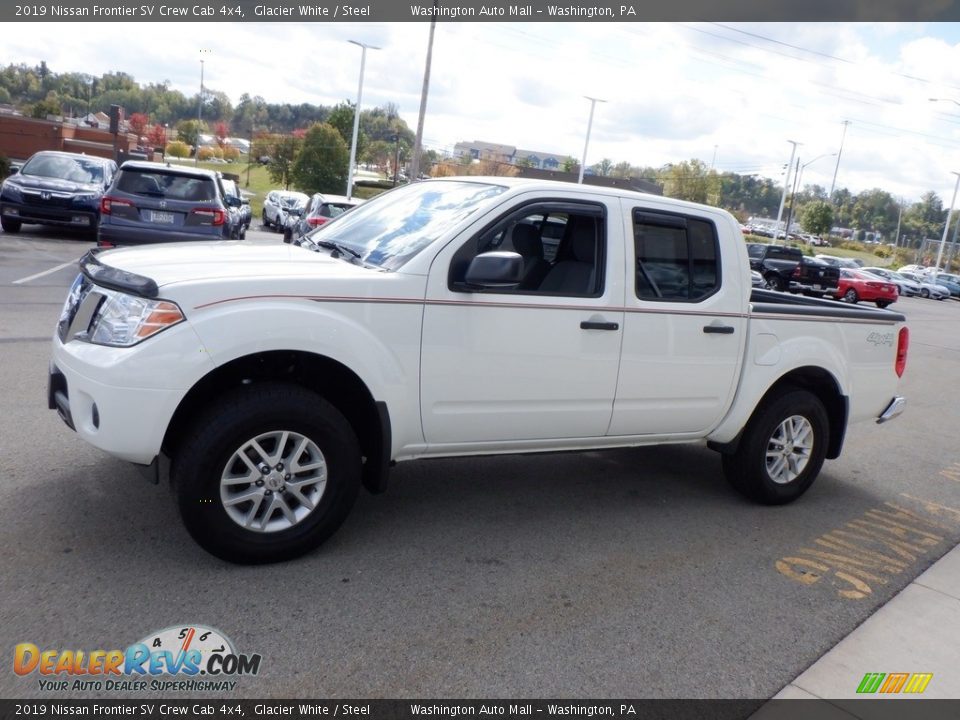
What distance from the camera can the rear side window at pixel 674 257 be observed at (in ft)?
17.2

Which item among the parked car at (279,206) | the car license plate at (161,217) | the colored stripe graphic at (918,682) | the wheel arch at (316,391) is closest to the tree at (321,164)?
the parked car at (279,206)

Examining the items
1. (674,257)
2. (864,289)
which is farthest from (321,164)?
(674,257)

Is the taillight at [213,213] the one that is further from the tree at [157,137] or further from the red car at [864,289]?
→ the tree at [157,137]

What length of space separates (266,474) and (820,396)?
4087 mm

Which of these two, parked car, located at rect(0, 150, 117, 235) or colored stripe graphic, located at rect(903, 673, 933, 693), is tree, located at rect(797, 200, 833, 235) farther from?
colored stripe graphic, located at rect(903, 673, 933, 693)

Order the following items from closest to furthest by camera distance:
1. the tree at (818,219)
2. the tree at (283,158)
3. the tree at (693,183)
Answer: the tree at (283,158) < the tree at (693,183) < the tree at (818,219)

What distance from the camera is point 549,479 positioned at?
6.17 metres

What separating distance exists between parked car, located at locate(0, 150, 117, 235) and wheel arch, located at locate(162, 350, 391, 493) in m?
14.7

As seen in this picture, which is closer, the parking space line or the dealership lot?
the dealership lot

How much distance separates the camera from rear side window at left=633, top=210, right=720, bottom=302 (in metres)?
5.23

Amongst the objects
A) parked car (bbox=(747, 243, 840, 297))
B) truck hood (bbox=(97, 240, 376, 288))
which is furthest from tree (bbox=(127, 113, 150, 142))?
truck hood (bbox=(97, 240, 376, 288))

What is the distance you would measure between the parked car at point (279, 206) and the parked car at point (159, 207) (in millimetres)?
17016

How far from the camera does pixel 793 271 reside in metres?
30.5

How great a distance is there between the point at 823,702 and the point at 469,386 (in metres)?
2.18
